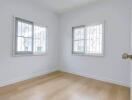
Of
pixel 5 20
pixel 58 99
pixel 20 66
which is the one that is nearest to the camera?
pixel 58 99

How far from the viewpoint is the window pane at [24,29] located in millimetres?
2800

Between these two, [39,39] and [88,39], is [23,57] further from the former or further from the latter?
[88,39]

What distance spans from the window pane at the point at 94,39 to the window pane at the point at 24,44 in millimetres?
1954

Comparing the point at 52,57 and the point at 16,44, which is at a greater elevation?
the point at 16,44

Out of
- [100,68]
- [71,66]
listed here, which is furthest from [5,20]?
[100,68]

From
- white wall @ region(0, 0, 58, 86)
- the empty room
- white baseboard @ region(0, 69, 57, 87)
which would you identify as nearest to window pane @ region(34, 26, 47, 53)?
the empty room

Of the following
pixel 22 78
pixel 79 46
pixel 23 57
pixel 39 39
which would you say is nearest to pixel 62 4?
pixel 39 39

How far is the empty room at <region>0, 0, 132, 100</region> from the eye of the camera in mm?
2324

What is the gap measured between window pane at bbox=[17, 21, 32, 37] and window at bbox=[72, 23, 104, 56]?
1621 mm

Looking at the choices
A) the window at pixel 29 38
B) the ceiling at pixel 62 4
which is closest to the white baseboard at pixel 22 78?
the window at pixel 29 38

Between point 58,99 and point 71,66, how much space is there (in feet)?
6.31

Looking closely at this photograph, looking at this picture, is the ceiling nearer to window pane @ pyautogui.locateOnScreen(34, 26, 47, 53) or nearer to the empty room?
the empty room

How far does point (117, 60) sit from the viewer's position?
268cm

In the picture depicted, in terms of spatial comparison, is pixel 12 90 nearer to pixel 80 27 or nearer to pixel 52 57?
pixel 52 57
